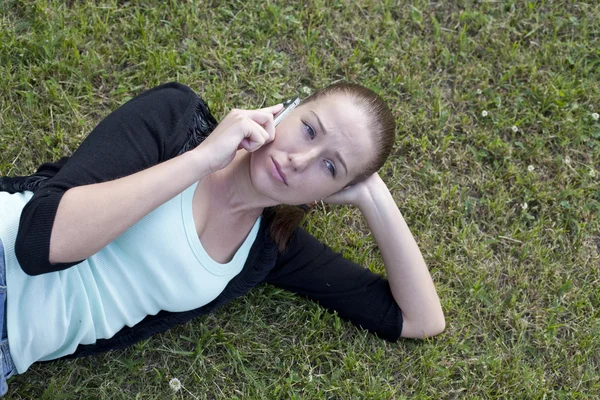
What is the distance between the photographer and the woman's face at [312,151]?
3.00 metres

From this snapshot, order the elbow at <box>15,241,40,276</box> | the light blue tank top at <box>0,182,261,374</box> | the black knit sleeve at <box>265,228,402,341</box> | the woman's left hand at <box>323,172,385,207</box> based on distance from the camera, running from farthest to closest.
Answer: the black knit sleeve at <box>265,228,402,341</box> < the woman's left hand at <box>323,172,385,207</box> < the light blue tank top at <box>0,182,261,374</box> < the elbow at <box>15,241,40,276</box>

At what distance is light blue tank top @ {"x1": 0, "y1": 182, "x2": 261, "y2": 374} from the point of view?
2920 millimetres

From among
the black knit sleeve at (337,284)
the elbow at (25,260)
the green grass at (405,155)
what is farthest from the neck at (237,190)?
the elbow at (25,260)

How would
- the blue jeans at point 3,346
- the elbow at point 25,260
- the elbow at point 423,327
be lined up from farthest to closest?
1. the elbow at point 423,327
2. the blue jeans at point 3,346
3. the elbow at point 25,260

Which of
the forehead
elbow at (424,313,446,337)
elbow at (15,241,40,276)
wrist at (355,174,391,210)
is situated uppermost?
elbow at (15,241,40,276)

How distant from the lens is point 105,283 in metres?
3.04

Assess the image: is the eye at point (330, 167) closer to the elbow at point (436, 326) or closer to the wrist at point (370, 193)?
the wrist at point (370, 193)

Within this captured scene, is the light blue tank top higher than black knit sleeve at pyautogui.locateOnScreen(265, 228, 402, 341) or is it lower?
higher

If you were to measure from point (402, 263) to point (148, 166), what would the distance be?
5.14 ft

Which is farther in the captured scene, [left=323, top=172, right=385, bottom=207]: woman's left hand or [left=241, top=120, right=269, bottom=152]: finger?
[left=323, top=172, right=385, bottom=207]: woman's left hand

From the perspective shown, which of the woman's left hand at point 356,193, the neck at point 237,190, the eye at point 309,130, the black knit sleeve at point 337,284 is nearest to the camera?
the eye at point 309,130

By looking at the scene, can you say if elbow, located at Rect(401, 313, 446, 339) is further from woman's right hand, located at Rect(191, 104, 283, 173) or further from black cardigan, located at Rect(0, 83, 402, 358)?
woman's right hand, located at Rect(191, 104, 283, 173)

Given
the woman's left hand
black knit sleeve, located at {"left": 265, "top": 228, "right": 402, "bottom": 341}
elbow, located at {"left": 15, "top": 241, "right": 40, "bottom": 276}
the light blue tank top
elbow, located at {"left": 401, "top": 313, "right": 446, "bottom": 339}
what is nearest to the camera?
elbow, located at {"left": 15, "top": 241, "right": 40, "bottom": 276}

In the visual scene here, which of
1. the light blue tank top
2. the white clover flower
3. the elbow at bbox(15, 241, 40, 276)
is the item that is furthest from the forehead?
the white clover flower
